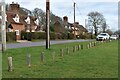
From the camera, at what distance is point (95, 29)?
12469 centimetres

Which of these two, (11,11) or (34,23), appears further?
(34,23)

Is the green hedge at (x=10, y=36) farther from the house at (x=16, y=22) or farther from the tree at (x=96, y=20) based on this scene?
the tree at (x=96, y=20)

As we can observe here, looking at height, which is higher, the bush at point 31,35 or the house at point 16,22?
the house at point 16,22

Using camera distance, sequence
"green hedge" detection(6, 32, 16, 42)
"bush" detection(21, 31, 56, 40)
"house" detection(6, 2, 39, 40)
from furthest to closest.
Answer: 1. "house" detection(6, 2, 39, 40)
2. "bush" detection(21, 31, 56, 40)
3. "green hedge" detection(6, 32, 16, 42)

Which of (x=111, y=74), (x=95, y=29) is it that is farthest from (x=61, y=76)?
(x=95, y=29)

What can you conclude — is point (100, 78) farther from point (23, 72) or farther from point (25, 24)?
point (25, 24)

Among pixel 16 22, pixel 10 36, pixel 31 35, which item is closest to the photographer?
pixel 10 36

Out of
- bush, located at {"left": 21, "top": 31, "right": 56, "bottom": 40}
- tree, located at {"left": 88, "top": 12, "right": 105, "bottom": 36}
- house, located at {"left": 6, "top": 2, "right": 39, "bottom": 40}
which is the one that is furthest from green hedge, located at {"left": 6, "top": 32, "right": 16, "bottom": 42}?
tree, located at {"left": 88, "top": 12, "right": 105, "bottom": 36}

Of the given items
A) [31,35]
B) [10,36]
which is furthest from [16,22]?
[10,36]

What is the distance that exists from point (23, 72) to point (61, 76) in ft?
6.05

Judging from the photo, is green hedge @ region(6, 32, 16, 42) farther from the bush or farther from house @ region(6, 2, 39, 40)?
house @ region(6, 2, 39, 40)

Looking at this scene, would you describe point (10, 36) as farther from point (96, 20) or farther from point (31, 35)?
point (96, 20)

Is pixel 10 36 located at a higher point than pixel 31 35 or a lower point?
lower

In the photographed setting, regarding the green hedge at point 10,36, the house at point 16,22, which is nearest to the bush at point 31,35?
the house at point 16,22
